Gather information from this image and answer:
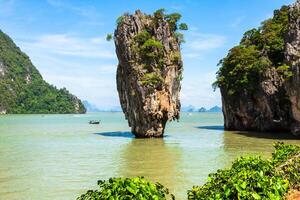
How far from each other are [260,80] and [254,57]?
2880 mm

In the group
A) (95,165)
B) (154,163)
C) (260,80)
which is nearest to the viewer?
(95,165)

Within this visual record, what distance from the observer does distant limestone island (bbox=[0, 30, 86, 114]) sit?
A: 15300 cm

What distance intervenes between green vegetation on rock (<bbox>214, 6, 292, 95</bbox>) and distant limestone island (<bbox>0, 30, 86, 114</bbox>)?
115 metres

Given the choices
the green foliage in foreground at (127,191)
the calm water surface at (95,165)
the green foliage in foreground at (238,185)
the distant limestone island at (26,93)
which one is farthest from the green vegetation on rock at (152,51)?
the distant limestone island at (26,93)

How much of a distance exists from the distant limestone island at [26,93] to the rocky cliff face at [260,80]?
375 ft

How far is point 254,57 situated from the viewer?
43.4 meters

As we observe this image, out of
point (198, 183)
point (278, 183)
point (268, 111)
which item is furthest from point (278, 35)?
point (278, 183)

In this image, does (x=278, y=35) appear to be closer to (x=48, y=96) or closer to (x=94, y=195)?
(x=94, y=195)

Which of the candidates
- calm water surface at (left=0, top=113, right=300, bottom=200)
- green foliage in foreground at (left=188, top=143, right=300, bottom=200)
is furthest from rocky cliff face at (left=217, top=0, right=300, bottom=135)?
green foliage in foreground at (left=188, top=143, right=300, bottom=200)

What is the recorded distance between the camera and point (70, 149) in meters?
27.5

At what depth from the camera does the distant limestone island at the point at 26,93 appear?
153 metres

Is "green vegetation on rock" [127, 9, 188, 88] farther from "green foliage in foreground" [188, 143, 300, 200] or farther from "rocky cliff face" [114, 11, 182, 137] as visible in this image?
"green foliage in foreground" [188, 143, 300, 200]

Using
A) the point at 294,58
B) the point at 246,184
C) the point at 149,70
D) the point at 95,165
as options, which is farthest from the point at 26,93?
the point at 246,184

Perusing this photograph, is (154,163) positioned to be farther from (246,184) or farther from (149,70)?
(149,70)
